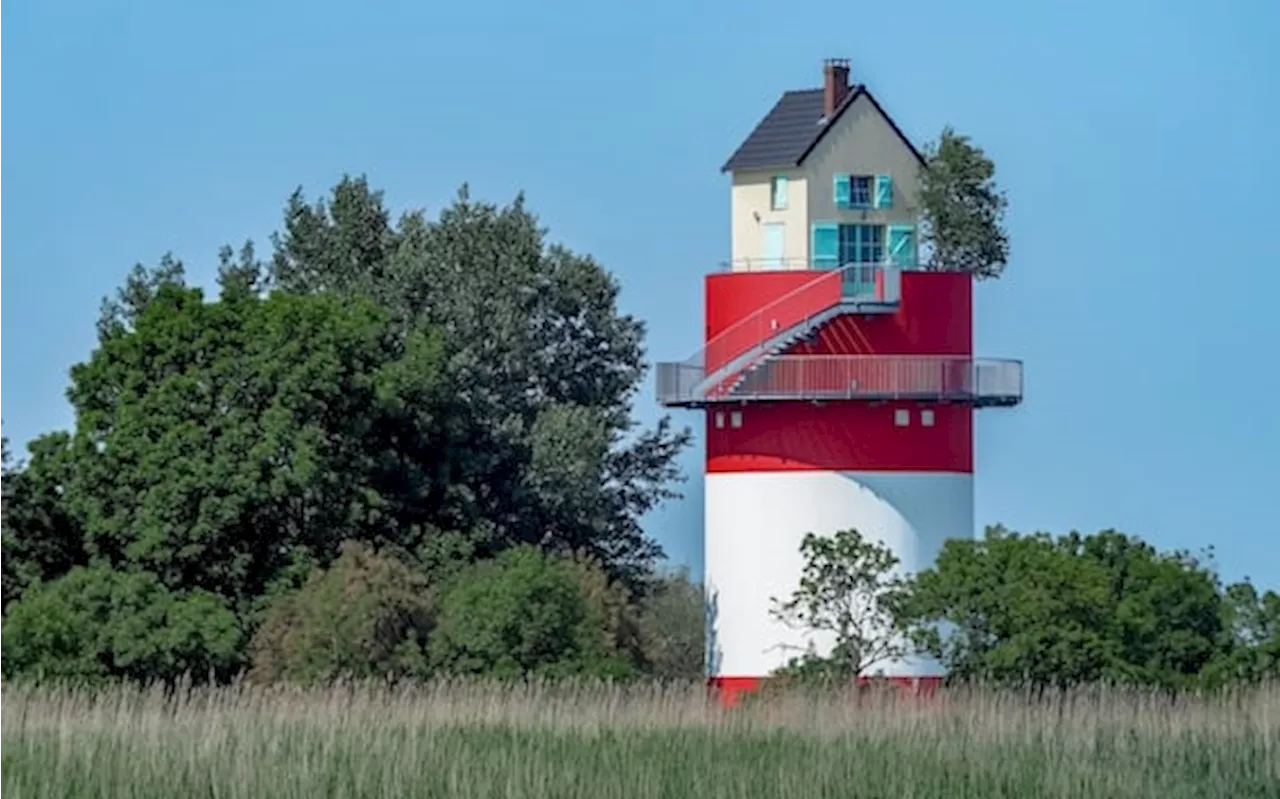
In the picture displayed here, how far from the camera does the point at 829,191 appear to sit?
148 feet

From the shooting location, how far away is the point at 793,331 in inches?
1750

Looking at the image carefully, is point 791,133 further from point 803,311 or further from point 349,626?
point 349,626

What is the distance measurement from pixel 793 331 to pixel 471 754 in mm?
15221

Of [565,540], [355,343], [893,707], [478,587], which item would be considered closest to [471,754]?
[893,707]

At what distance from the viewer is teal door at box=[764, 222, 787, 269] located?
148ft

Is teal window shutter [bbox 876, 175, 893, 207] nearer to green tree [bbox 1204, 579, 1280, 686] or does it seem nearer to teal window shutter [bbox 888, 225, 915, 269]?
teal window shutter [bbox 888, 225, 915, 269]

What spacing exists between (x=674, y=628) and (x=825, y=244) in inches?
598

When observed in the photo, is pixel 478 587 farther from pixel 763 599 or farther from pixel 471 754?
pixel 471 754

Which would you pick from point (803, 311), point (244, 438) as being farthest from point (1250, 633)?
point (244, 438)

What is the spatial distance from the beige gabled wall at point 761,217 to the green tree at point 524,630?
15.2ft

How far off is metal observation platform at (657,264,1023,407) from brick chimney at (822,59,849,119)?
7.92 ft

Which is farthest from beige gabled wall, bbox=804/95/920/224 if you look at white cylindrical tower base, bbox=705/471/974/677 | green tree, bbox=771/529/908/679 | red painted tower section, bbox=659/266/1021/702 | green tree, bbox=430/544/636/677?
green tree, bbox=430/544/636/677

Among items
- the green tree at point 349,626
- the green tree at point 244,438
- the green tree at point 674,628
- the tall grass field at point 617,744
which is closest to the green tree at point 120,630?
the green tree at point 349,626

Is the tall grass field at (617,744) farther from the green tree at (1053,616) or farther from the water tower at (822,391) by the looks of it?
the water tower at (822,391)
